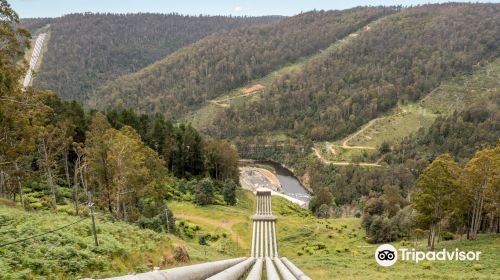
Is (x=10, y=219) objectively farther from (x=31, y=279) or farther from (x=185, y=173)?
(x=185, y=173)

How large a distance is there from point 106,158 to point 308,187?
114 m

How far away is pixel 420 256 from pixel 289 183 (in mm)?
109475

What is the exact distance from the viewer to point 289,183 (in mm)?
147500

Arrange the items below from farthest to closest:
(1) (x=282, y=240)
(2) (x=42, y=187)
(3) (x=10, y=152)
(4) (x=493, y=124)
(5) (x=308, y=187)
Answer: (4) (x=493, y=124)
(5) (x=308, y=187)
(1) (x=282, y=240)
(2) (x=42, y=187)
(3) (x=10, y=152)

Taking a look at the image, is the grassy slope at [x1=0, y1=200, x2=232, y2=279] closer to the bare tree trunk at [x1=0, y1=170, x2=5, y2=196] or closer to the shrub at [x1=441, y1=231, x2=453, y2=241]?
the bare tree trunk at [x1=0, y1=170, x2=5, y2=196]

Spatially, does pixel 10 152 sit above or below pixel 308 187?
above

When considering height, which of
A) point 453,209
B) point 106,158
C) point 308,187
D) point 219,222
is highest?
point 106,158

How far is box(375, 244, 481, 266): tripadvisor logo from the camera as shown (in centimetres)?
3525

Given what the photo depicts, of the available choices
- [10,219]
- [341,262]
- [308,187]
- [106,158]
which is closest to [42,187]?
[106,158]

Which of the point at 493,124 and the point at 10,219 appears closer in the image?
the point at 10,219

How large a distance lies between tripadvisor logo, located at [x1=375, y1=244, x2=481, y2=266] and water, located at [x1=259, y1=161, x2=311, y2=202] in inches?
3246

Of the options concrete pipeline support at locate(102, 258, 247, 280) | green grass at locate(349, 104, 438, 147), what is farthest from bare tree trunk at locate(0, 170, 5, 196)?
green grass at locate(349, 104, 438, 147)

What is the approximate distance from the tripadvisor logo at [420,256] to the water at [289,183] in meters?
82.5

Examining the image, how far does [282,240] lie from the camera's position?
186 feet
